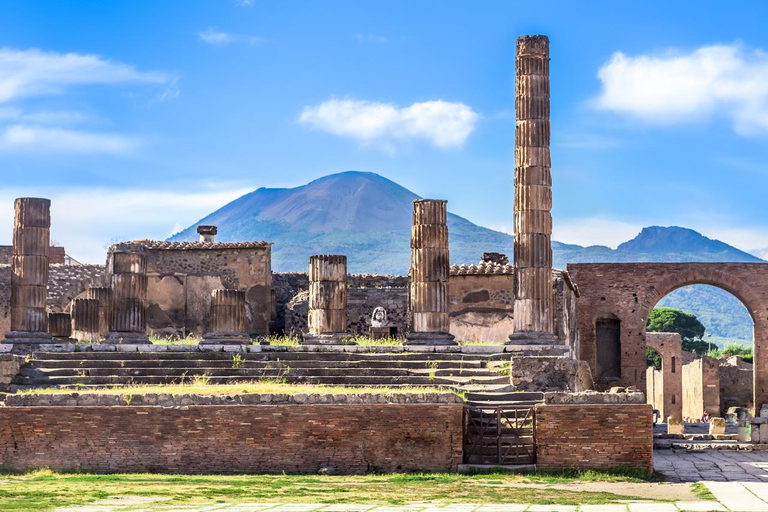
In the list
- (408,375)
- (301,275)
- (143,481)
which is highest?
(301,275)

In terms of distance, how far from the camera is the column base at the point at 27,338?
25.7 m

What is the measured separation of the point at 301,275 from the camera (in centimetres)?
3584

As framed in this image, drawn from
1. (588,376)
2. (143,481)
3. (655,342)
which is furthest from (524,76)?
(655,342)

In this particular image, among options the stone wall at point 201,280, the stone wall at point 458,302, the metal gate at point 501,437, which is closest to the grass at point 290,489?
the metal gate at point 501,437

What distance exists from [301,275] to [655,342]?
21.9 m

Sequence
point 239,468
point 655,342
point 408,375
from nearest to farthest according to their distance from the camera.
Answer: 1. point 239,468
2. point 408,375
3. point 655,342

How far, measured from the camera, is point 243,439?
19141 mm

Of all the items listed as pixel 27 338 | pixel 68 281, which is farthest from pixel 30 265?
pixel 68 281

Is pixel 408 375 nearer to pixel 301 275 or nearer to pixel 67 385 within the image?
pixel 67 385

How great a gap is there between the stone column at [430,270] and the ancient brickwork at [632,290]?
1437cm

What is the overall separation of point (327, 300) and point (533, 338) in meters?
4.31

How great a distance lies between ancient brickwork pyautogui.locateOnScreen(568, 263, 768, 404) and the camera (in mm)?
39250

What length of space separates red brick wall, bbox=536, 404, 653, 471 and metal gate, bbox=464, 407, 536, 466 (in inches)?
10.5

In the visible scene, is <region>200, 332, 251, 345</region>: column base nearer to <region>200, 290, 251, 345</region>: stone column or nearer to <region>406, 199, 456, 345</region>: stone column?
<region>200, 290, 251, 345</region>: stone column
